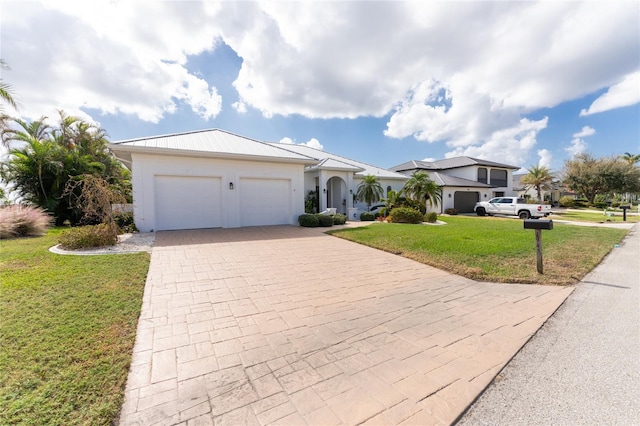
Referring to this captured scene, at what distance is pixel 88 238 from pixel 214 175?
214 inches

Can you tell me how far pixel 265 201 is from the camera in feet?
44.5

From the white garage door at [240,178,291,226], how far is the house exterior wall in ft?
0.73

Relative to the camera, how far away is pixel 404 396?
7.52ft

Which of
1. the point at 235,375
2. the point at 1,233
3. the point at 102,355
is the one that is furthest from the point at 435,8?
the point at 1,233

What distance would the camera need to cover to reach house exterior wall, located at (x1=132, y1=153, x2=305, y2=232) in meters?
10.9

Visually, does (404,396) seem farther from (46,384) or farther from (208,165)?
(208,165)

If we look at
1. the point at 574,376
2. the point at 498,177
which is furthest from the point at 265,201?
the point at 498,177

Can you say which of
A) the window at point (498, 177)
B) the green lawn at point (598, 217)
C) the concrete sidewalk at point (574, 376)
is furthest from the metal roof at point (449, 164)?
the concrete sidewalk at point (574, 376)

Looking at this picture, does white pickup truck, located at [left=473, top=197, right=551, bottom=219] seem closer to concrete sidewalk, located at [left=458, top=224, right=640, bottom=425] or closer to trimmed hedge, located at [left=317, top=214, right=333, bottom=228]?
trimmed hedge, located at [left=317, top=214, right=333, bottom=228]

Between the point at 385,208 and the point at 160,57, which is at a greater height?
the point at 160,57

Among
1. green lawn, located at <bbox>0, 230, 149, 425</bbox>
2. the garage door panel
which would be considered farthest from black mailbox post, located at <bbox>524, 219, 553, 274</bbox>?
the garage door panel

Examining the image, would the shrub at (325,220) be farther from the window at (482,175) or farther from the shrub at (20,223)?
the window at (482,175)

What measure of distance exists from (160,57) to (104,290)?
9707 mm

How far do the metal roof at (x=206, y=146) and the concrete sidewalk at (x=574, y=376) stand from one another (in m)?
11.5
